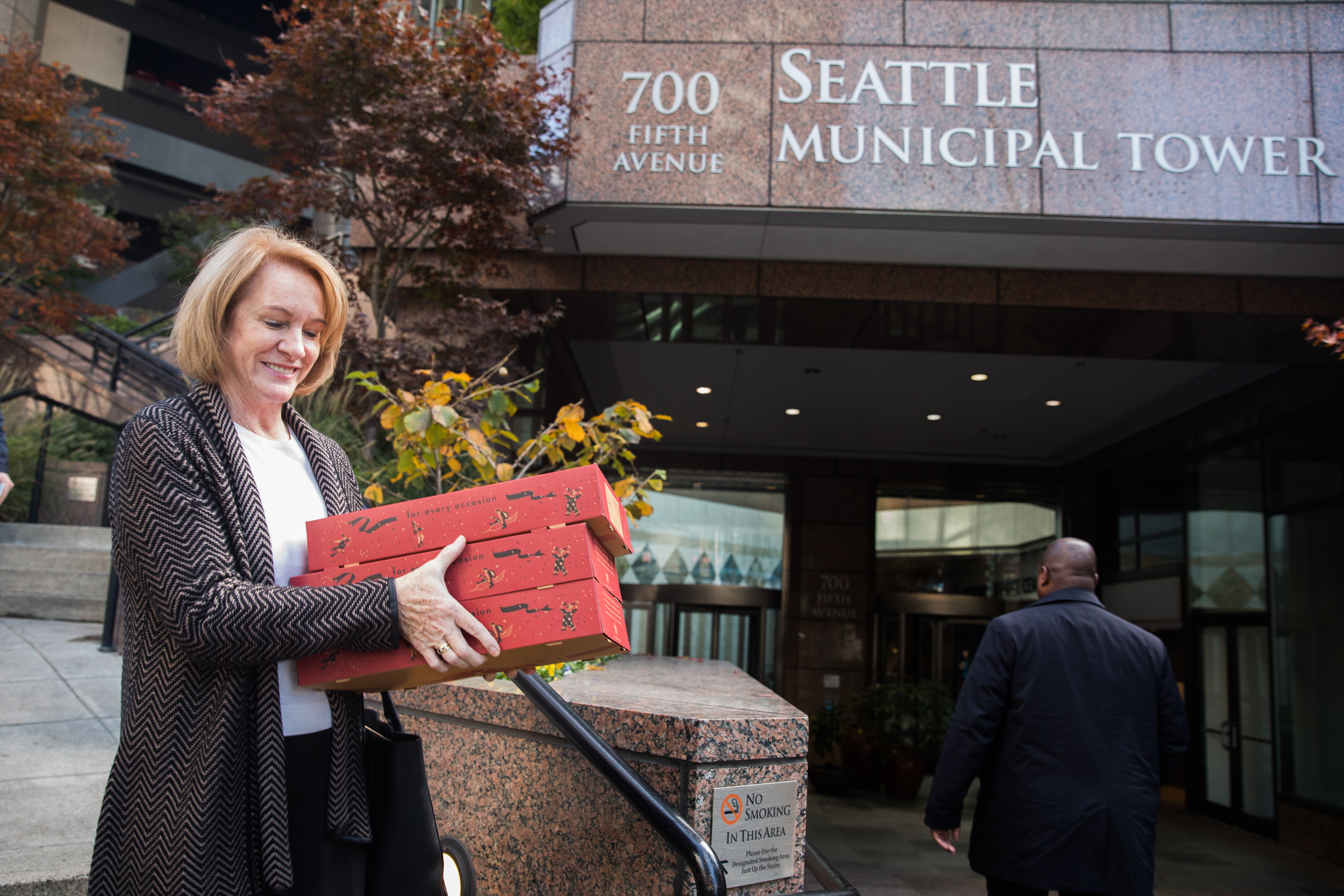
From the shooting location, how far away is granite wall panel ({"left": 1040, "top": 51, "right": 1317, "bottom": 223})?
19.2 ft

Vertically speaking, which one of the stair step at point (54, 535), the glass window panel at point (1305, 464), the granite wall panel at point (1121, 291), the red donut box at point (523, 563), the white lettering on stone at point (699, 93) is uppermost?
the white lettering on stone at point (699, 93)

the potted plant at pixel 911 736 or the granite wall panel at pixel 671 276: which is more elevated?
the granite wall panel at pixel 671 276

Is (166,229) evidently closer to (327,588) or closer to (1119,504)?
(1119,504)

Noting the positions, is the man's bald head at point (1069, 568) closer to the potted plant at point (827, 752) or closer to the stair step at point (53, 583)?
the stair step at point (53, 583)

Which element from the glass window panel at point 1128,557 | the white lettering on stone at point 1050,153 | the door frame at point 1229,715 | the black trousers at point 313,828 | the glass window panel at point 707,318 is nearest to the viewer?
the black trousers at point 313,828

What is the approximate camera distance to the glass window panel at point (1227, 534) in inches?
374

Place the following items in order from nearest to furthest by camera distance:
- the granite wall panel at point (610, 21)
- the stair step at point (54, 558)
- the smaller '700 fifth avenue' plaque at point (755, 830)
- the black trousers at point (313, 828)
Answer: the black trousers at point (313, 828) < the smaller '700 fifth avenue' plaque at point (755, 830) < the granite wall panel at point (610, 21) < the stair step at point (54, 558)

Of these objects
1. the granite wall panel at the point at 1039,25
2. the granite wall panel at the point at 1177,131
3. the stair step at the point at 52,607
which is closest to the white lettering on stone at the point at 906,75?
the granite wall panel at the point at 1039,25

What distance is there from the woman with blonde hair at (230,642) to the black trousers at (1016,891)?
250cm

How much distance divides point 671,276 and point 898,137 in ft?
6.39

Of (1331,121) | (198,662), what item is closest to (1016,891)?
(198,662)

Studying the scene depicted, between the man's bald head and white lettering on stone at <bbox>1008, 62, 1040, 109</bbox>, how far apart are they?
388cm

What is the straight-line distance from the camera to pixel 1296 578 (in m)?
8.84

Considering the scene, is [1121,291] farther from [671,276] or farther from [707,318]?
[671,276]
